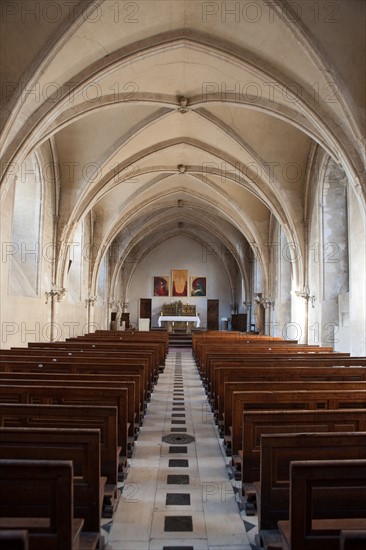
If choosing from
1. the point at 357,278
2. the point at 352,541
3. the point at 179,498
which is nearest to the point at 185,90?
the point at 357,278

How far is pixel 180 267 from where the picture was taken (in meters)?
36.3

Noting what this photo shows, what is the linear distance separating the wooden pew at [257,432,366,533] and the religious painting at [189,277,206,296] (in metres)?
33.0

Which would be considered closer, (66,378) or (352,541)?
(352,541)

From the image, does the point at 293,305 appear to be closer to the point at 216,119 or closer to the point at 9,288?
the point at 216,119

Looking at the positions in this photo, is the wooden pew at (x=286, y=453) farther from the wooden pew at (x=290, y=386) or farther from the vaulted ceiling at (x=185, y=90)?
the vaulted ceiling at (x=185, y=90)

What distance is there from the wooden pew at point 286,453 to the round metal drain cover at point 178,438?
10.5 ft

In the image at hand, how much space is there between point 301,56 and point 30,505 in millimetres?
10258

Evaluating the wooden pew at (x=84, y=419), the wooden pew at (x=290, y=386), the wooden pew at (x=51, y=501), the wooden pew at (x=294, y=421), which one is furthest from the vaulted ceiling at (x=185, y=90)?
the wooden pew at (x=51, y=501)

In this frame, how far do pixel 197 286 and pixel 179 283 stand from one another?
1.42 metres

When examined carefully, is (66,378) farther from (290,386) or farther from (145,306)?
(145,306)

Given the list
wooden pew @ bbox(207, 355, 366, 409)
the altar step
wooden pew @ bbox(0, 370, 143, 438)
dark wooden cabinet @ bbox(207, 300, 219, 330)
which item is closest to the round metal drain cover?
wooden pew @ bbox(0, 370, 143, 438)

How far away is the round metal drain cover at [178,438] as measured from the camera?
6.24m

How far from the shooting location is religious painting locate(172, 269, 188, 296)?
118 feet

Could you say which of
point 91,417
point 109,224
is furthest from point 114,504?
point 109,224
